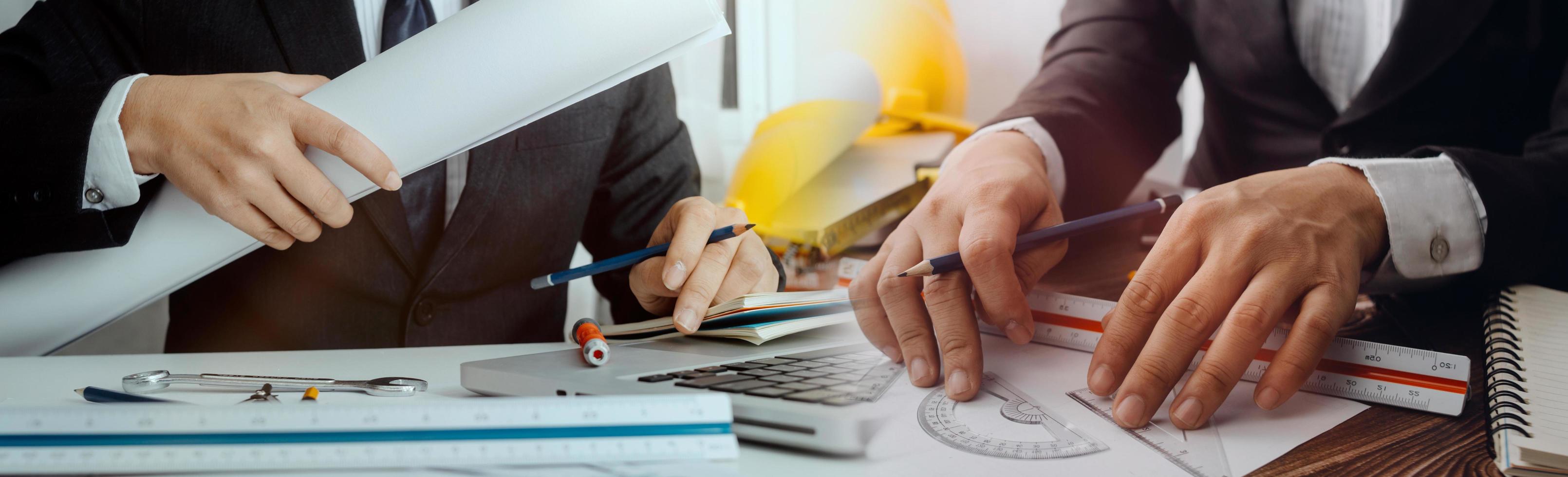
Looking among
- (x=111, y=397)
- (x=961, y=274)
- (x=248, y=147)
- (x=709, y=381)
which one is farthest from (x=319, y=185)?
(x=961, y=274)

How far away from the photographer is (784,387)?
0.35 meters

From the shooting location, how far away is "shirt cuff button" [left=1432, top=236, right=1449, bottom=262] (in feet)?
1.42

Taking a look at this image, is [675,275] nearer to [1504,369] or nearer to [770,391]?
[770,391]

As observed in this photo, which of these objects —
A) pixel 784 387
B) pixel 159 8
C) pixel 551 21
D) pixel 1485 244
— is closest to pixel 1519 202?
pixel 1485 244

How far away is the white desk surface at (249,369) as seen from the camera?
16.0 inches

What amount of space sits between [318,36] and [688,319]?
14.8 inches

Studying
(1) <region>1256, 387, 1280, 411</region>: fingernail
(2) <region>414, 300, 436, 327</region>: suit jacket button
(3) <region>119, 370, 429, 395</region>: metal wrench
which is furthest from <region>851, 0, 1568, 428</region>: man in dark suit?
(2) <region>414, 300, 436, 327</region>: suit jacket button

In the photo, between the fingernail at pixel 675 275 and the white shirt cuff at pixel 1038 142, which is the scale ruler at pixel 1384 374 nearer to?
the white shirt cuff at pixel 1038 142

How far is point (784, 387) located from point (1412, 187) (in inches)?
14.4

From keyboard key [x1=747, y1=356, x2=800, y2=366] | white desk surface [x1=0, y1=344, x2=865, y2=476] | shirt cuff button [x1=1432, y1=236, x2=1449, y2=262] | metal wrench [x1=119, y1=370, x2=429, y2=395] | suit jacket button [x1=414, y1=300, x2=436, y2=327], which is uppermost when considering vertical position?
shirt cuff button [x1=1432, y1=236, x2=1449, y2=262]

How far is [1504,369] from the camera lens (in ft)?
1.24

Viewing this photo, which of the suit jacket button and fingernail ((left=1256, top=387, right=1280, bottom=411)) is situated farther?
the suit jacket button

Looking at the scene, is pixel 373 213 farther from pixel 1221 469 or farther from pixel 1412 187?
pixel 1412 187

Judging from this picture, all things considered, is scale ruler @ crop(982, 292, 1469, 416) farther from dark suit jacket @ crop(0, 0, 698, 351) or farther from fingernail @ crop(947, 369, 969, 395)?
dark suit jacket @ crop(0, 0, 698, 351)
